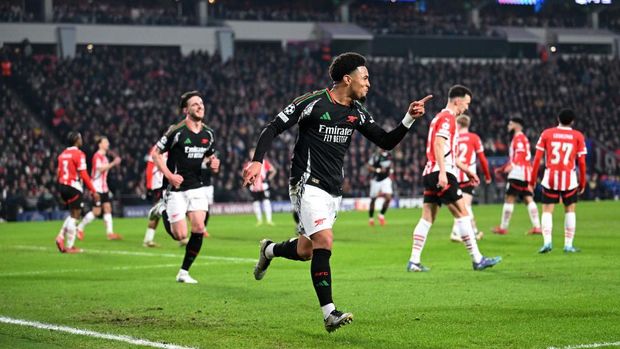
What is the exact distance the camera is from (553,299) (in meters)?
11.9

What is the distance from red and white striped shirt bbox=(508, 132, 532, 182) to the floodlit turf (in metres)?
3.18

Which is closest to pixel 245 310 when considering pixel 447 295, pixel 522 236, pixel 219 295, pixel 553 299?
pixel 219 295

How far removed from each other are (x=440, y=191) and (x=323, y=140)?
20.1 feet

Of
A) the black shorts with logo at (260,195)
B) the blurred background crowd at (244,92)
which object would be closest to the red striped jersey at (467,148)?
the black shorts with logo at (260,195)

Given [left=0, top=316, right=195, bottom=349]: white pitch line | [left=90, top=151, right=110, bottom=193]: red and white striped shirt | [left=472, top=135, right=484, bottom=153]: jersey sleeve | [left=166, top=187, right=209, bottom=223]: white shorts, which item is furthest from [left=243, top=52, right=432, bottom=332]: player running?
[left=90, top=151, right=110, bottom=193]: red and white striped shirt

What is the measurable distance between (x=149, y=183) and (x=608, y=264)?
12604 mm

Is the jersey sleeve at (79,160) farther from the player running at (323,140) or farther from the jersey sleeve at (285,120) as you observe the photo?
the jersey sleeve at (285,120)

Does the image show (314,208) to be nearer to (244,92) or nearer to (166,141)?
(166,141)

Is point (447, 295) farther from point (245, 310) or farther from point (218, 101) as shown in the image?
point (218, 101)

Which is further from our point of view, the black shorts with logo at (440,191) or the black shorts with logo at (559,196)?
the black shorts with logo at (559,196)

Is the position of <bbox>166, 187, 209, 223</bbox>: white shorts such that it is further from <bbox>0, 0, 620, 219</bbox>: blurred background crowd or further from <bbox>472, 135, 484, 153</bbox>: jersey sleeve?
<bbox>0, 0, 620, 219</bbox>: blurred background crowd

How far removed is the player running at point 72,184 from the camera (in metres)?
21.7

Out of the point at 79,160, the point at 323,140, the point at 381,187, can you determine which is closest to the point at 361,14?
the point at 381,187

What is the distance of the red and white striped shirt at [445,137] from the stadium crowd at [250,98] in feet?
93.2
